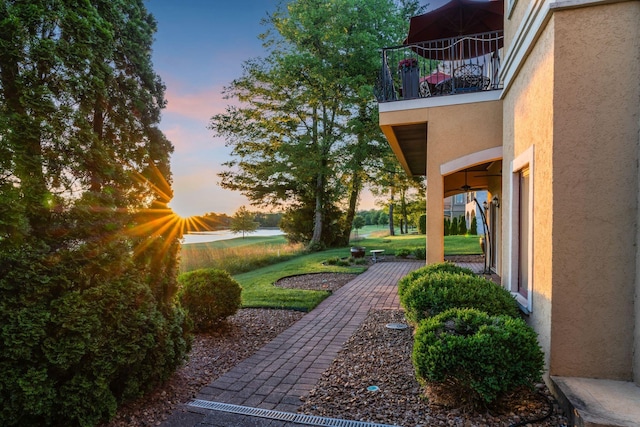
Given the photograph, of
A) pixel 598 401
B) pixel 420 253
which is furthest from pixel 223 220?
pixel 598 401

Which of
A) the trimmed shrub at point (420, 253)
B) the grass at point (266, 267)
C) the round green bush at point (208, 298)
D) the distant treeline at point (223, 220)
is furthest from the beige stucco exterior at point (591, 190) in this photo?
the distant treeline at point (223, 220)

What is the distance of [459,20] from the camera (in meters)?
8.55

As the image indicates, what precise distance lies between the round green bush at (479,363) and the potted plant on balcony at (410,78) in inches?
219

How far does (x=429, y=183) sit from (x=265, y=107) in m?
18.0

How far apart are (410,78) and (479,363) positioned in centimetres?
614

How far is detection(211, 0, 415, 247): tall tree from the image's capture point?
2064 centimetres

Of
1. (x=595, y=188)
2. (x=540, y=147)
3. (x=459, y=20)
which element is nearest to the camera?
(x=595, y=188)

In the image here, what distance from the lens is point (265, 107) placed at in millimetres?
23062

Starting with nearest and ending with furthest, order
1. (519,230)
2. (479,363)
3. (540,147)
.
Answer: (479,363) → (540,147) → (519,230)

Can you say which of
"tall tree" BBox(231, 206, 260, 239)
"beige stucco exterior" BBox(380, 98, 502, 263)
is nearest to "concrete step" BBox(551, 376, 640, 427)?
"beige stucco exterior" BBox(380, 98, 502, 263)

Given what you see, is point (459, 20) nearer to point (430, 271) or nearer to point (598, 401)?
point (430, 271)

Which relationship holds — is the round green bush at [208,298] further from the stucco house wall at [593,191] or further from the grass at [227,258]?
the grass at [227,258]

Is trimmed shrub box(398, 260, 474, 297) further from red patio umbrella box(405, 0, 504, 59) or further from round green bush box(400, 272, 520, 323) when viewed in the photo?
red patio umbrella box(405, 0, 504, 59)

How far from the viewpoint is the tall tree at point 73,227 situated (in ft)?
8.93
